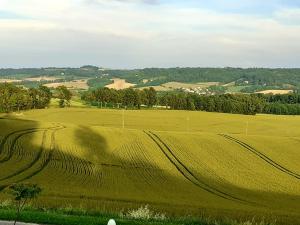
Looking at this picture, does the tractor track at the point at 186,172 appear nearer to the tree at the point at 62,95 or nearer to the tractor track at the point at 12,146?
the tractor track at the point at 12,146

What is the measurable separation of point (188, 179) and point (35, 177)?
1511 cm

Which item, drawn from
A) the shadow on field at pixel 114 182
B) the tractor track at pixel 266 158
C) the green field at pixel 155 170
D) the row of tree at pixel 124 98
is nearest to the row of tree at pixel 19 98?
the row of tree at pixel 124 98

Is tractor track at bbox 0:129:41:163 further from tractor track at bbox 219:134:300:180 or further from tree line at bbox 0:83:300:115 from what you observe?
tree line at bbox 0:83:300:115

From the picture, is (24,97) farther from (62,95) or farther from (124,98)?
(124,98)

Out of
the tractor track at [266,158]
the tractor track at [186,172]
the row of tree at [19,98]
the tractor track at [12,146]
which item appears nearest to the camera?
the tractor track at [186,172]

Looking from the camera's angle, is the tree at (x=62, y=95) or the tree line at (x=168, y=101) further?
the tree line at (x=168, y=101)

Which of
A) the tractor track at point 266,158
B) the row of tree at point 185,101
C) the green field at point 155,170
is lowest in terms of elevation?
the row of tree at point 185,101

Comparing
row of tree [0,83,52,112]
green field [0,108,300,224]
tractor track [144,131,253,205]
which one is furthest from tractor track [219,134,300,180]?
row of tree [0,83,52,112]

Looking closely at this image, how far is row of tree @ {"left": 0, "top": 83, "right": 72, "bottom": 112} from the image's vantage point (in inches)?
5325

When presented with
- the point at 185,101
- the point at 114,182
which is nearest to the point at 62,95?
the point at 185,101

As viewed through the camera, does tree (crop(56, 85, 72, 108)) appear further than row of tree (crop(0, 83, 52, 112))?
Answer: Yes

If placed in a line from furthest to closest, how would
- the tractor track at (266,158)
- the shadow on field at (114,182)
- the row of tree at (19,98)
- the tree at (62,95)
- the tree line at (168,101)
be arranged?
1. the tree line at (168,101)
2. the tree at (62,95)
3. the row of tree at (19,98)
4. the tractor track at (266,158)
5. the shadow on field at (114,182)

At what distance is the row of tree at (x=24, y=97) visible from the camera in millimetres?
135250

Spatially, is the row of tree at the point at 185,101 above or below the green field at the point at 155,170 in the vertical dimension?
below
